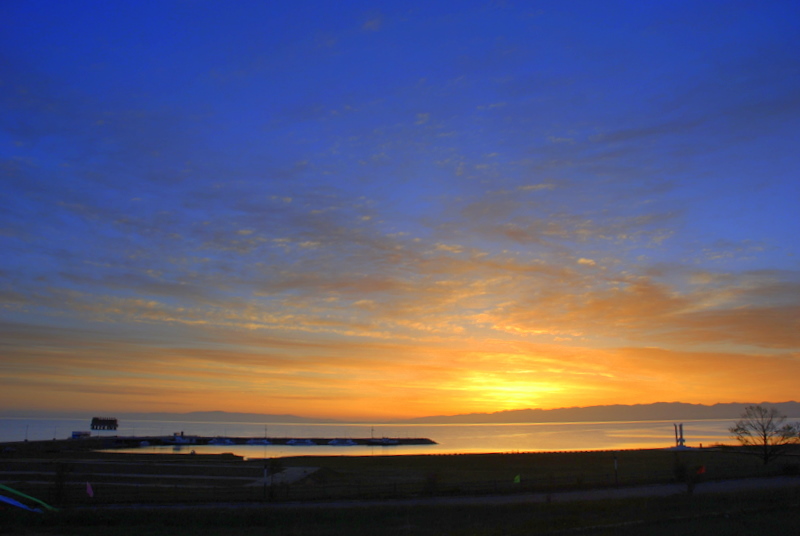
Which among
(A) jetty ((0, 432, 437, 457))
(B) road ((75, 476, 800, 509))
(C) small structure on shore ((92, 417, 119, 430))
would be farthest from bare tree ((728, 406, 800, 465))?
(C) small structure on shore ((92, 417, 119, 430))

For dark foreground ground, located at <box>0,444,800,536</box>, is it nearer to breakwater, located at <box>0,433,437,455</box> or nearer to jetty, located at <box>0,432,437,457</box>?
jetty, located at <box>0,432,437,457</box>

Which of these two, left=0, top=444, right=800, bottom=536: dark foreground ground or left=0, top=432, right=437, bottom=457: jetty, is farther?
left=0, top=432, right=437, bottom=457: jetty

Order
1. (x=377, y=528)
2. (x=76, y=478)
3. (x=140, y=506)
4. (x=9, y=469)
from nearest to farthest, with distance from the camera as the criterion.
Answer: (x=377, y=528), (x=140, y=506), (x=76, y=478), (x=9, y=469)

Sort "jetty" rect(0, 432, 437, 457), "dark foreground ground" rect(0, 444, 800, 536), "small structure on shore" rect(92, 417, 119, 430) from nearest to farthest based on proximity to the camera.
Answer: "dark foreground ground" rect(0, 444, 800, 536) → "jetty" rect(0, 432, 437, 457) → "small structure on shore" rect(92, 417, 119, 430)

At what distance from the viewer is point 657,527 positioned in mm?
19156

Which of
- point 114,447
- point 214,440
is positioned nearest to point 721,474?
point 114,447

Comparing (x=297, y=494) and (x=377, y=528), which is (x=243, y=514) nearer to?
(x=377, y=528)

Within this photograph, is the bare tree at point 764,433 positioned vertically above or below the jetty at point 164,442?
above

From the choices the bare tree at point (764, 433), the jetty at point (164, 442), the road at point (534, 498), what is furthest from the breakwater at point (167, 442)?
the bare tree at point (764, 433)

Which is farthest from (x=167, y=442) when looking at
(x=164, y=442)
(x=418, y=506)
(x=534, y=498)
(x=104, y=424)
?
(x=418, y=506)

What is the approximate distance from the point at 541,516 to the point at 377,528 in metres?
6.46

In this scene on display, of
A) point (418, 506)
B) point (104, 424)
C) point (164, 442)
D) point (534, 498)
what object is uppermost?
point (418, 506)

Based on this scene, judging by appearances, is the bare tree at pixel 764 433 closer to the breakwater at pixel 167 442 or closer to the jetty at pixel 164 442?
the jetty at pixel 164 442

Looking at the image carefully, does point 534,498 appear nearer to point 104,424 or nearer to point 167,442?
point 167,442
